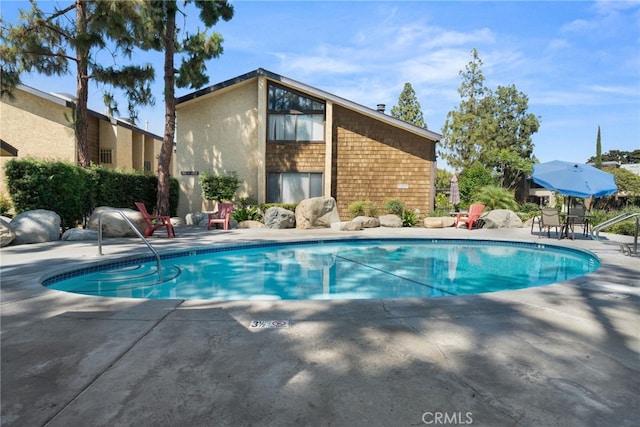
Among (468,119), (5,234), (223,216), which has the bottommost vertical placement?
(5,234)

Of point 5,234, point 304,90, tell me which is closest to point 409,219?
point 304,90

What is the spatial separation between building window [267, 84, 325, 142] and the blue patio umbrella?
9.30m

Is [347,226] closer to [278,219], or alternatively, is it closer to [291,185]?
[278,219]

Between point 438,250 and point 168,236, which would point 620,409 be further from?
point 168,236

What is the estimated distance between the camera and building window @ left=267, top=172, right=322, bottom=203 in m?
16.6

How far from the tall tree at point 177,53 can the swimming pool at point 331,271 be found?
259 inches

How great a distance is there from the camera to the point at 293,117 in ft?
54.4

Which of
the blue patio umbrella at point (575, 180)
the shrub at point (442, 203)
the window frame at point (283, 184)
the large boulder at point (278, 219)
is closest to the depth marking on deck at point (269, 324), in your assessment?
the blue patio umbrella at point (575, 180)

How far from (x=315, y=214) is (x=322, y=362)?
1140 cm

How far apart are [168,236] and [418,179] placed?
11020mm

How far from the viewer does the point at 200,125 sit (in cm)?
1644

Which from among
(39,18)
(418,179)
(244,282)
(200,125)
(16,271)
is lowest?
(244,282)

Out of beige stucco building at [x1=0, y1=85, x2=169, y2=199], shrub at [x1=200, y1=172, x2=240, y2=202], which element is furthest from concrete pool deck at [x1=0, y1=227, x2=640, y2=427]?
beige stucco building at [x1=0, y1=85, x2=169, y2=199]

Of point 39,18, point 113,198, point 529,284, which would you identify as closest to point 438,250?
point 529,284
